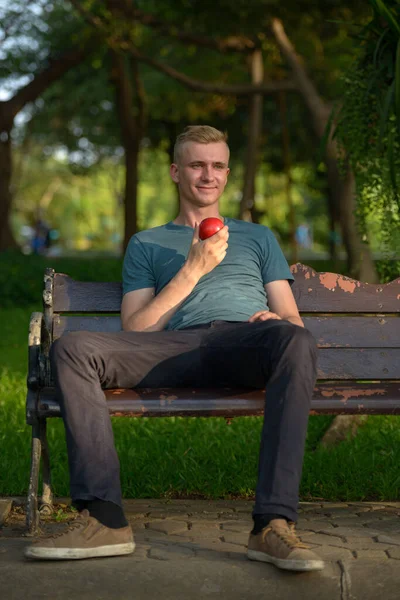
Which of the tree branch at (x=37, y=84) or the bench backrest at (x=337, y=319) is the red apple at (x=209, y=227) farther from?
the tree branch at (x=37, y=84)

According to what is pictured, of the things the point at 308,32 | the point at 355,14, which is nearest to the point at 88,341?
Result: the point at 355,14

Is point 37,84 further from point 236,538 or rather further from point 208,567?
point 208,567

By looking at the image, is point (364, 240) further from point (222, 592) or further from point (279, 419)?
point (222, 592)

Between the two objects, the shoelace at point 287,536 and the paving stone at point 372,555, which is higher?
the shoelace at point 287,536

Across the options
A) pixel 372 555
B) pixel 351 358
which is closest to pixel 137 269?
pixel 351 358

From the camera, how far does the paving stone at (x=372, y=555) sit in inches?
165

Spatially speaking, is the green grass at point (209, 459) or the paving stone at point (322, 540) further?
the green grass at point (209, 459)

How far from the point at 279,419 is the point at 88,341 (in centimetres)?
84

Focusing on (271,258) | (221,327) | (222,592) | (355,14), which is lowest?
(222,592)

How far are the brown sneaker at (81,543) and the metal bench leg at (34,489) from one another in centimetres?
49

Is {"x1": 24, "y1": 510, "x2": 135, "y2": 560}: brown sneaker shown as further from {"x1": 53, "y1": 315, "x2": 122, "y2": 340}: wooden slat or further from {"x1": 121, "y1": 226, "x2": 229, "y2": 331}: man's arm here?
{"x1": 53, "y1": 315, "x2": 122, "y2": 340}: wooden slat

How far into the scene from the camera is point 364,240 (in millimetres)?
6887

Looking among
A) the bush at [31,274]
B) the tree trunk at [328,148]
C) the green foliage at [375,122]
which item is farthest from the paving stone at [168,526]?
the bush at [31,274]

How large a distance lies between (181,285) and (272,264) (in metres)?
0.54
